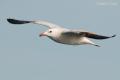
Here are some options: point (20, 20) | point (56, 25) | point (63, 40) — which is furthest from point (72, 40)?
point (20, 20)

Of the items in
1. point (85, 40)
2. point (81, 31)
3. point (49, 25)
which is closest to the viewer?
point (81, 31)

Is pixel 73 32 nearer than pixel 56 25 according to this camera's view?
Yes

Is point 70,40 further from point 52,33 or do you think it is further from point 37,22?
point 37,22

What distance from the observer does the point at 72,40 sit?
27.3 meters

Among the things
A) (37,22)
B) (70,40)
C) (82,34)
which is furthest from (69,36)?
(37,22)

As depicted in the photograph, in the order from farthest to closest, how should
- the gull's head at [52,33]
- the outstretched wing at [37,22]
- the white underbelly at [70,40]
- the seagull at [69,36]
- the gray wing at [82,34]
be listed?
the outstretched wing at [37,22]
the gull's head at [52,33]
the white underbelly at [70,40]
the seagull at [69,36]
the gray wing at [82,34]

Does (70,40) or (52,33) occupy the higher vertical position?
(52,33)

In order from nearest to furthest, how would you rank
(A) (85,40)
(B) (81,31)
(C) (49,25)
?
(B) (81,31), (A) (85,40), (C) (49,25)

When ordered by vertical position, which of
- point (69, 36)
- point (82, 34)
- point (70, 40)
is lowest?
point (70, 40)

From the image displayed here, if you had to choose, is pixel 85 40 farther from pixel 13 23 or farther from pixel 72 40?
pixel 13 23

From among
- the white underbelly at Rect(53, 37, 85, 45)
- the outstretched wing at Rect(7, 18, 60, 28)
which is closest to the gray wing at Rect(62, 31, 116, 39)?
the white underbelly at Rect(53, 37, 85, 45)

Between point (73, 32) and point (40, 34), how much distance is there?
2047 mm

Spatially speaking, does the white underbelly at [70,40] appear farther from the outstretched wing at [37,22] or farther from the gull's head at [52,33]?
the outstretched wing at [37,22]

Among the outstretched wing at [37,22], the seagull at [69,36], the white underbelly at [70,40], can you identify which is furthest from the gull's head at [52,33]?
the outstretched wing at [37,22]
